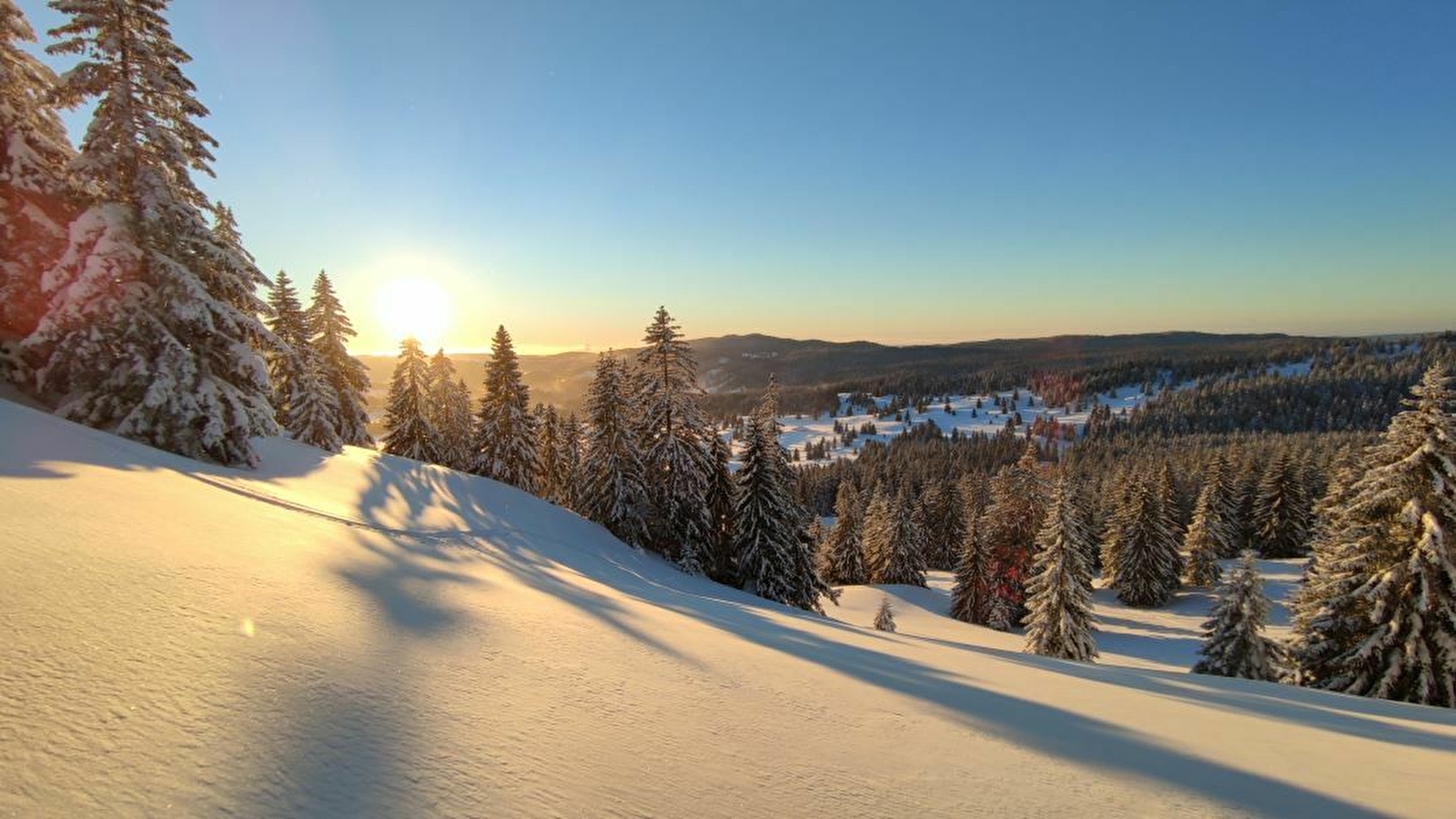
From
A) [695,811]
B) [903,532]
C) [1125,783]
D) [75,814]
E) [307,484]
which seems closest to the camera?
[75,814]

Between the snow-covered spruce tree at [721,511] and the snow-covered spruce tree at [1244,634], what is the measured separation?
1852 centimetres

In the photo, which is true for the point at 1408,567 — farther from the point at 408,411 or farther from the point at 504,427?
the point at 408,411

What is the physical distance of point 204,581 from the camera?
484 cm

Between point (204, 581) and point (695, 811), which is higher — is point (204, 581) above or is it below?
above

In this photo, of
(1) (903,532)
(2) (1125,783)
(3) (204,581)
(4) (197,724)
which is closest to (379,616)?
(3) (204,581)

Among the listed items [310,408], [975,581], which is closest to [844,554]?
[975,581]

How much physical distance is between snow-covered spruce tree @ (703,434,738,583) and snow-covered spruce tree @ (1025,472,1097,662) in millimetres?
14813

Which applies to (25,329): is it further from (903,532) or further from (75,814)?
(903,532)

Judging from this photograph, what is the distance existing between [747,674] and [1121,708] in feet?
14.4

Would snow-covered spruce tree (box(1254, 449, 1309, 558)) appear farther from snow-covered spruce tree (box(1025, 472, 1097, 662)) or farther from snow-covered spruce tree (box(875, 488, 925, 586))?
snow-covered spruce tree (box(1025, 472, 1097, 662))

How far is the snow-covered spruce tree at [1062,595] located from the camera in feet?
90.6

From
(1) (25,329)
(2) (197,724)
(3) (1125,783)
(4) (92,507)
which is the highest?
(1) (25,329)

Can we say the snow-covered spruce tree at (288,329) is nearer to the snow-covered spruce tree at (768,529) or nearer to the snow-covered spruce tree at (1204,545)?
the snow-covered spruce tree at (768,529)

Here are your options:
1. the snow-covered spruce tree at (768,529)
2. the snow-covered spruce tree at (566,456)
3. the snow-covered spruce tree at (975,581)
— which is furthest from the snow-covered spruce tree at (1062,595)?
the snow-covered spruce tree at (566,456)
